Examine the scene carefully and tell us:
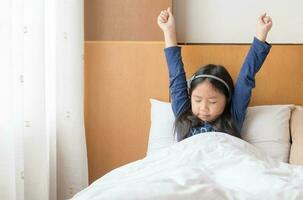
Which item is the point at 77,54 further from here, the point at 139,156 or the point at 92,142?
the point at 139,156

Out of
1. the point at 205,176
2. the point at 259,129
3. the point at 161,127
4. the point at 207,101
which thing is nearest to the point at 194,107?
the point at 207,101

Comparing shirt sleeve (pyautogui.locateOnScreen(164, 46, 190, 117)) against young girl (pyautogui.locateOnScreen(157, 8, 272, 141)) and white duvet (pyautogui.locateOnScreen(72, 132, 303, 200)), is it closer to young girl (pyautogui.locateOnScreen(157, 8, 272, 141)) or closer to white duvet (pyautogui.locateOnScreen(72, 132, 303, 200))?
young girl (pyautogui.locateOnScreen(157, 8, 272, 141))

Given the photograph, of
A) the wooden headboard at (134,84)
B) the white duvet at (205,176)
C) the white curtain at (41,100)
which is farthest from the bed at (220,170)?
the white curtain at (41,100)

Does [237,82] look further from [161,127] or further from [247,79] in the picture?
[161,127]

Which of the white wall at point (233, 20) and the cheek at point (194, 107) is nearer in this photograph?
the cheek at point (194, 107)

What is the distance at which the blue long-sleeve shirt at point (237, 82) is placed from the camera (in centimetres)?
169

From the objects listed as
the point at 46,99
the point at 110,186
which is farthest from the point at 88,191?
the point at 46,99

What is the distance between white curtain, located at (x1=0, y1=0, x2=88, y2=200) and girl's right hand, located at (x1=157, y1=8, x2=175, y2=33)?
1.19 feet

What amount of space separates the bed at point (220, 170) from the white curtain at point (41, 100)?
1.42 feet

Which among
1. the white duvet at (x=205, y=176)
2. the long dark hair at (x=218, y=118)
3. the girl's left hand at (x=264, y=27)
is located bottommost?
the white duvet at (x=205, y=176)

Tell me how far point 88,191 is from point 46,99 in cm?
73

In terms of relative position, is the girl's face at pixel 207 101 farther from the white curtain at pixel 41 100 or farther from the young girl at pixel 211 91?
the white curtain at pixel 41 100

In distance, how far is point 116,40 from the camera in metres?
1.94

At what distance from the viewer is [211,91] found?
5.47 ft
